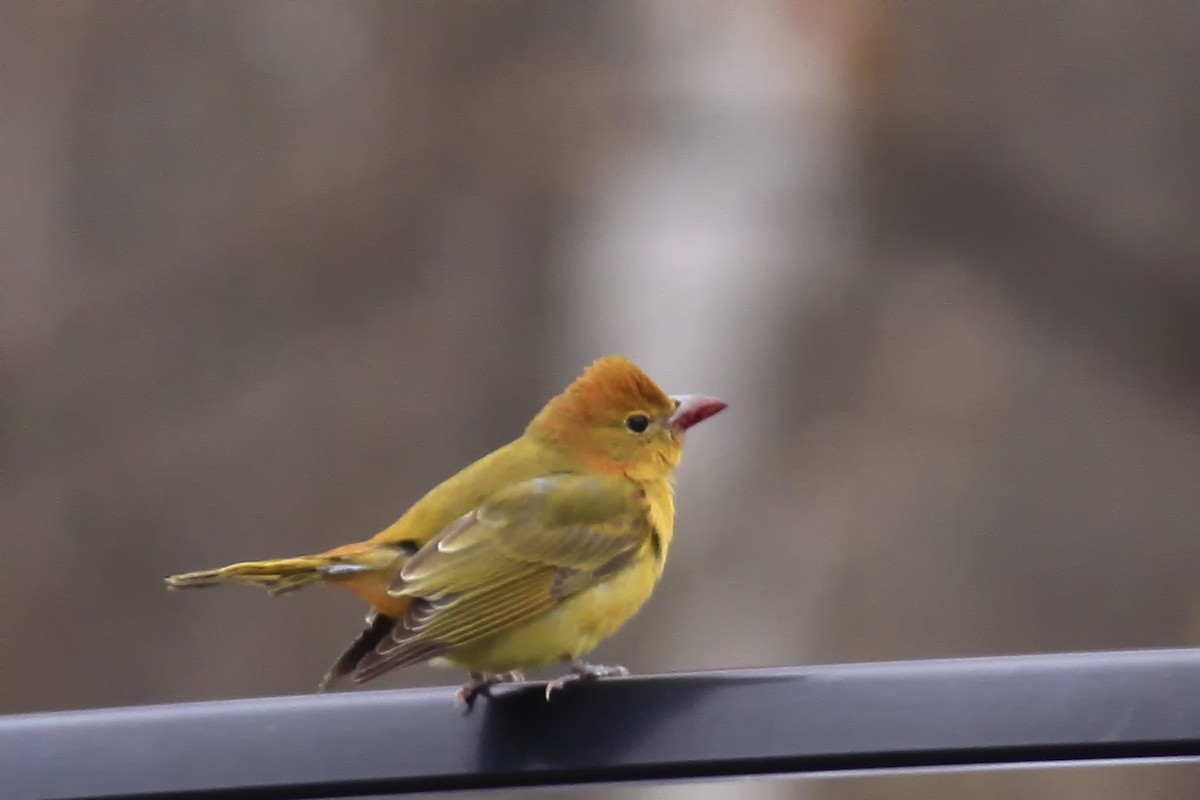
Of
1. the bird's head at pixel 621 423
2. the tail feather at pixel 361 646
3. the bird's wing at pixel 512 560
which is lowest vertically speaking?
the tail feather at pixel 361 646

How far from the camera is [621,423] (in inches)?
172

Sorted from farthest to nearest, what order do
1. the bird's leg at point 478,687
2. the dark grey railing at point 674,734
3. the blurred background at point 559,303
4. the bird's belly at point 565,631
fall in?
the blurred background at point 559,303 < the bird's belly at point 565,631 < the bird's leg at point 478,687 < the dark grey railing at point 674,734

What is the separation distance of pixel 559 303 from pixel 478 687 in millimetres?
5047

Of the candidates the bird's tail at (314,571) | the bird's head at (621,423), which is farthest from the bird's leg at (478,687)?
the bird's head at (621,423)

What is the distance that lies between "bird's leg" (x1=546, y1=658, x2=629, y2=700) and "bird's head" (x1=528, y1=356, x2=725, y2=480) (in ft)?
1.83

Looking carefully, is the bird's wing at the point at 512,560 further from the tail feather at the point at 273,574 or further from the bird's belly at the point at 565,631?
the tail feather at the point at 273,574

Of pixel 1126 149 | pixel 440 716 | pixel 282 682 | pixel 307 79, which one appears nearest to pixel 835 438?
pixel 1126 149

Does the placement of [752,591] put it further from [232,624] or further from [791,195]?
[232,624]

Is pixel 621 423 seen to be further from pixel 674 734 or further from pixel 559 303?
pixel 559 303

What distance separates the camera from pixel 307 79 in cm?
930

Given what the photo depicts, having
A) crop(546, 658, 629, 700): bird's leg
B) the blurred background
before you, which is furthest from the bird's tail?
the blurred background

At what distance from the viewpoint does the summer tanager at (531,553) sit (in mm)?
3578

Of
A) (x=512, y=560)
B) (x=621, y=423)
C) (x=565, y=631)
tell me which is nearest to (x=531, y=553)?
(x=512, y=560)

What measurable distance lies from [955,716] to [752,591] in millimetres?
4786
